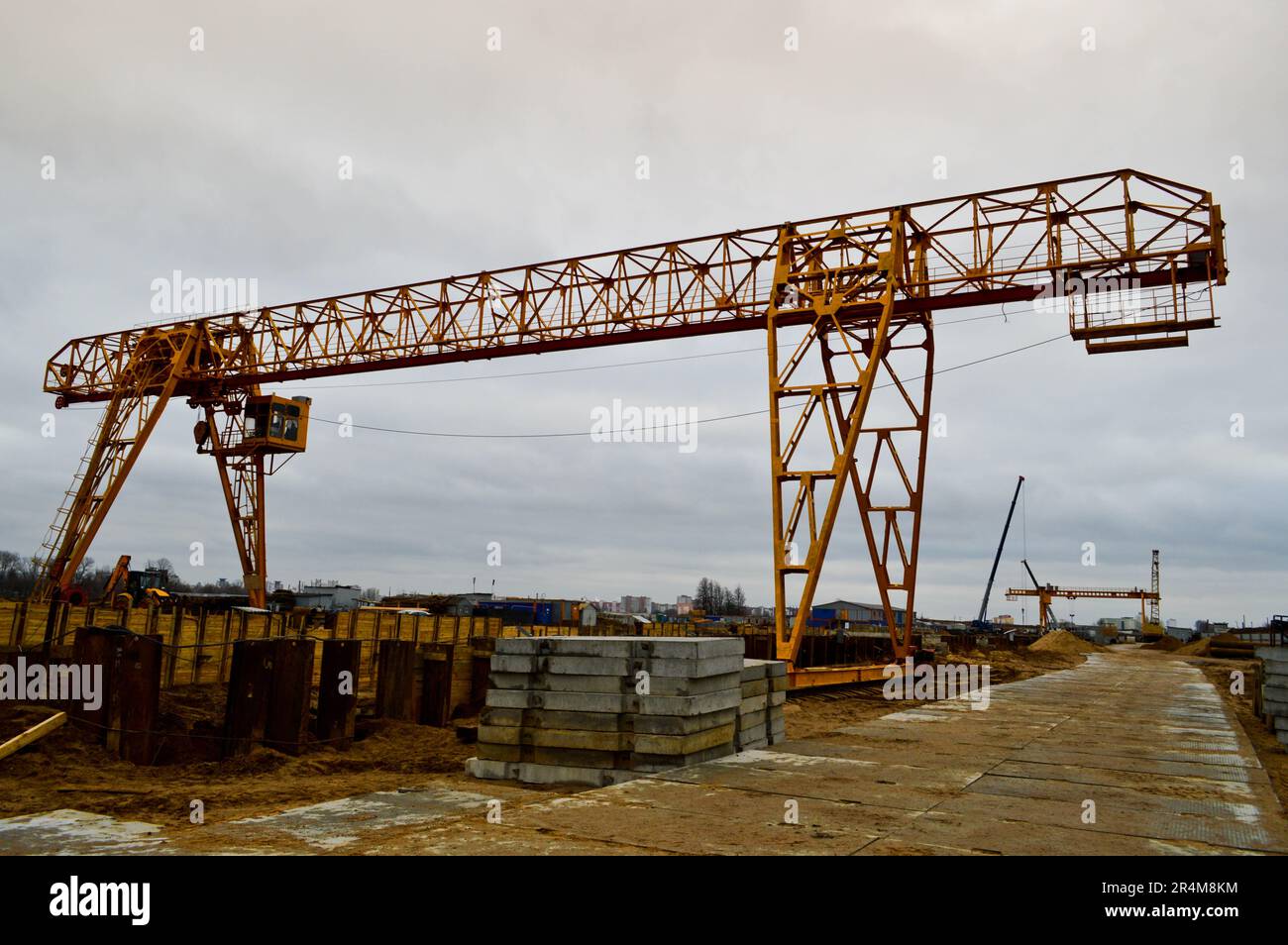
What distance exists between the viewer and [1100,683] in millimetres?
25828

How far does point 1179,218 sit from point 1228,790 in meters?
15.6

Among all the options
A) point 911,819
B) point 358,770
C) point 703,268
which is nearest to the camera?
point 911,819

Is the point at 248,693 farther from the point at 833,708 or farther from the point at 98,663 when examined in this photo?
the point at 833,708

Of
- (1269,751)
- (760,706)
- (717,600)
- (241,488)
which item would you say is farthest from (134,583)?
(717,600)

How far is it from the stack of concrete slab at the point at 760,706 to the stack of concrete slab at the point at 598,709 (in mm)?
819

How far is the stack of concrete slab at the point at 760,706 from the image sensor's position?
9820 millimetres

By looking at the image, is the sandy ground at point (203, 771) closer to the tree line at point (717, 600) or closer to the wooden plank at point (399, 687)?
the wooden plank at point (399, 687)

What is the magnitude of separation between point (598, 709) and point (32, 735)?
633 centimetres

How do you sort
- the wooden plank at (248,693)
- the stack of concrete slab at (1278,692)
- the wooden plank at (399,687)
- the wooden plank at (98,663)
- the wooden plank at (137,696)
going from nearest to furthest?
1. the wooden plank at (137,696)
2. the wooden plank at (98,663)
3. the wooden plank at (248,693)
4. the stack of concrete slab at (1278,692)
5. the wooden plank at (399,687)

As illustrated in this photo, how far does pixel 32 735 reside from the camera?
9.70m

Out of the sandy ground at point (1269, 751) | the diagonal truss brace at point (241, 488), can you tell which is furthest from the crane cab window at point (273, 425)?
the sandy ground at point (1269, 751)

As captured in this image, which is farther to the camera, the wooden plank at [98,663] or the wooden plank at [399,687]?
the wooden plank at [399,687]
